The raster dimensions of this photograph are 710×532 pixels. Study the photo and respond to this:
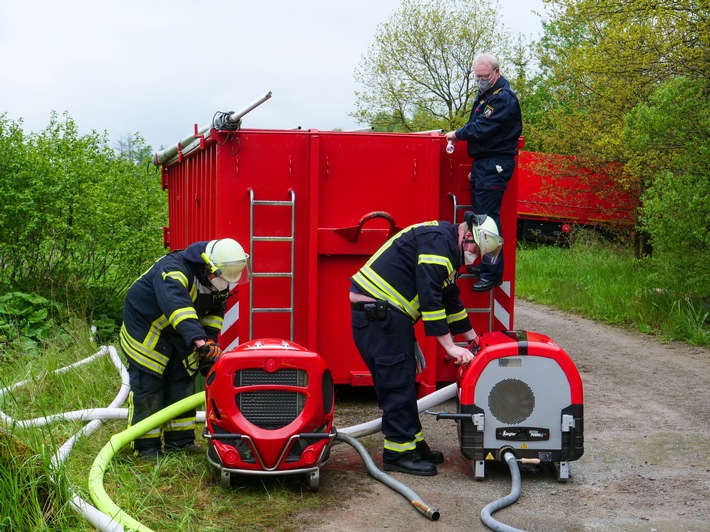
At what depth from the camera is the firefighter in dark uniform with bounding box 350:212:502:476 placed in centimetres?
527

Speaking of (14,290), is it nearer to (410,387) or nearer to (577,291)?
(410,387)

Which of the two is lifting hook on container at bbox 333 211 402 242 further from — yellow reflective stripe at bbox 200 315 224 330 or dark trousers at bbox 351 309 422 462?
yellow reflective stripe at bbox 200 315 224 330

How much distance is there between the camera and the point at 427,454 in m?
5.51

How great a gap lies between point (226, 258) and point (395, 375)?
128 centimetres

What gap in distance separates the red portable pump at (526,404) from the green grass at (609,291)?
569 centimetres

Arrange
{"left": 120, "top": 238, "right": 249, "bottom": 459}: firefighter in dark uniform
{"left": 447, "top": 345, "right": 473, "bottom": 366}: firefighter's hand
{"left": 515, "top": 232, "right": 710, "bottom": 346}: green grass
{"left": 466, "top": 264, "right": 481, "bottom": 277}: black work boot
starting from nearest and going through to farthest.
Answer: {"left": 120, "top": 238, "right": 249, "bottom": 459}: firefighter in dark uniform
{"left": 447, "top": 345, "right": 473, "bottom": 366}: firefighter's hand
{"left": 466, "top": 264, "right": 481, "bottom": 277}: black work boot
{"left": 515, "top": 232, "right": 710, "bottom": 346}: green grass

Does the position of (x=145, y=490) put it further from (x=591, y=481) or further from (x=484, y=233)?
(x=591, y=481)

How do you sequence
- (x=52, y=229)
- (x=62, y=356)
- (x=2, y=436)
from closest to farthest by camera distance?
(x=2, y=436) < (x=62, y=356) < (x=52, y=229)

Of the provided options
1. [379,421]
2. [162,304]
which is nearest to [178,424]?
[162,304]

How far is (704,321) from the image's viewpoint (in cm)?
1050

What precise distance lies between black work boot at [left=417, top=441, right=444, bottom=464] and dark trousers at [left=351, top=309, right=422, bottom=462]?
16 centimetres

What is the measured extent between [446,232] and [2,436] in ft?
9.26

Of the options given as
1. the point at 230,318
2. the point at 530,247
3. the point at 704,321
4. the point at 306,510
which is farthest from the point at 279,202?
the point at 530,247

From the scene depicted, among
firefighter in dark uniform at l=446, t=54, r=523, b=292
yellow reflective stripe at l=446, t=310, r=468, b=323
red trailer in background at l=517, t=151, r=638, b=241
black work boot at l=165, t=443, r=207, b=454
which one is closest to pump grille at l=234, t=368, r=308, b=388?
black work boot at l=165, t=443, r=207, b=454
